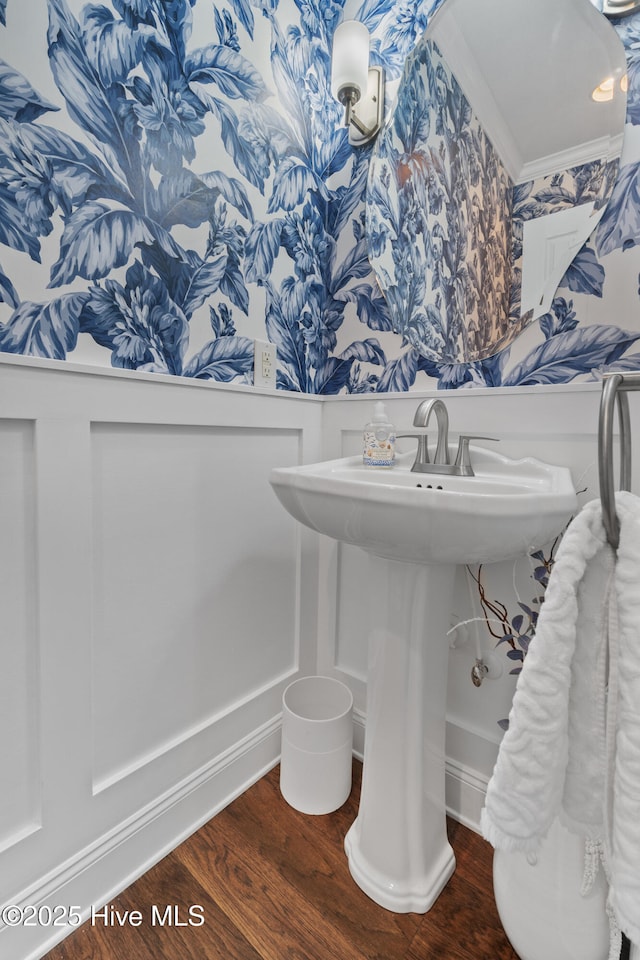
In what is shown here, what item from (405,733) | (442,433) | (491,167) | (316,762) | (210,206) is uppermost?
(491,167)

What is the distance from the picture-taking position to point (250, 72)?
1.06 meters

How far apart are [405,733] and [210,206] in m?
1.18

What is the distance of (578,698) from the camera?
51 centimetres

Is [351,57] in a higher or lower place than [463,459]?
higher

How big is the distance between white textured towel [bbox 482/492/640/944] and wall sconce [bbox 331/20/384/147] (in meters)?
1.23

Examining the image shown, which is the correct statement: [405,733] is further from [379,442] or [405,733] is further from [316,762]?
[379,442]

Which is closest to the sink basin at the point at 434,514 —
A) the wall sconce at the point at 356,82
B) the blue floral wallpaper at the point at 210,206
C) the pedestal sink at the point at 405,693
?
the pedestal sink at the point at 405,693

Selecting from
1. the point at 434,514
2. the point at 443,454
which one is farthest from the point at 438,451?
the point at 434,514

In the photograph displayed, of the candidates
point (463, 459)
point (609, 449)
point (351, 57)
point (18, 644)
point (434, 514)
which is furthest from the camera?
point (351, 57)

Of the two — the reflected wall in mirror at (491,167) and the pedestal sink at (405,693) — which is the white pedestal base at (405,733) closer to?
the pedestal sink at (405,693)

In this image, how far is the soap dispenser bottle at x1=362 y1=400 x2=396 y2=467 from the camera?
1.05m

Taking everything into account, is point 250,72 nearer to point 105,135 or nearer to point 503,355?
point 105,135

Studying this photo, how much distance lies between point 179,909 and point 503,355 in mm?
1288

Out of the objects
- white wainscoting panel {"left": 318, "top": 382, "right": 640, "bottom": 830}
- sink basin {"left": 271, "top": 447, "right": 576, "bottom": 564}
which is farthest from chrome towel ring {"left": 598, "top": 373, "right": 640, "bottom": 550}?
white wainscoting panel {"left": 318, "top": 382, "right": 640, "bottom": 830}
